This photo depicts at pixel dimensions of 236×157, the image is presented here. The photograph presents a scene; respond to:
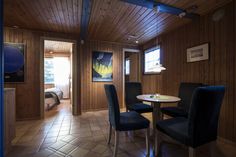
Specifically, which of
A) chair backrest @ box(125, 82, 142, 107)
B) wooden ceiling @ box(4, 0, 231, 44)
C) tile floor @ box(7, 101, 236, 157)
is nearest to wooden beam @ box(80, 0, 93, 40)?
wooden ceiling @ box(4, 0, 231, 44)

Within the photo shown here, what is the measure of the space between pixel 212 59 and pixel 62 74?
6614mm

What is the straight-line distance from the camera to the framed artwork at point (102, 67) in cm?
435

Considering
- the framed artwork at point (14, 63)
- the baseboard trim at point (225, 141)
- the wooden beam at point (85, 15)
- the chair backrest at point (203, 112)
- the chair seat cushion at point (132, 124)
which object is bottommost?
the baseboard trim at point (225, 141)

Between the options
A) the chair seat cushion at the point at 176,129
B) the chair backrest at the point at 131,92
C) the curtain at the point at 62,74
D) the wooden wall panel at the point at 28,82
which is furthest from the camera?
the curtain at the point at 62,74

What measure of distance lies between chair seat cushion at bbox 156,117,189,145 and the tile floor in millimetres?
478

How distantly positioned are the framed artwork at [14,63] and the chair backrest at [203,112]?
3.93 m

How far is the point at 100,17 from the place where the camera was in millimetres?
2752

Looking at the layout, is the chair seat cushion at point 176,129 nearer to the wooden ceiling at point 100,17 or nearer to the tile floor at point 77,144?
the tile floor at point 77,144

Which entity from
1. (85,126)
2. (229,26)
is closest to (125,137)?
(85,126)

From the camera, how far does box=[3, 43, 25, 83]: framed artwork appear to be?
3189 millimetres

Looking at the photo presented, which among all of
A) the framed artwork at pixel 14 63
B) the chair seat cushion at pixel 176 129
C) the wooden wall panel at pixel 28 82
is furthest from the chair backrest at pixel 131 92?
the framed artwork at pixel 14 63

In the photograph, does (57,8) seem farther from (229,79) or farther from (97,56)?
(229,79)

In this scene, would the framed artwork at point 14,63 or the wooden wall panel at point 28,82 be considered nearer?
the framed artwork at point 14,63

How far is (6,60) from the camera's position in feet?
10.4
